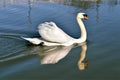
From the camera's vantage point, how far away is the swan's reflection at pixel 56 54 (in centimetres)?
1066

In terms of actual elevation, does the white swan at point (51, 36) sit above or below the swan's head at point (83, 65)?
above

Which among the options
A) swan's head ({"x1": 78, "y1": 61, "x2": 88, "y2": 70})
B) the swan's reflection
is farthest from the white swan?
swan's head ({"x1": 78, "y1": 61, "x2": 88, "y2": 70})

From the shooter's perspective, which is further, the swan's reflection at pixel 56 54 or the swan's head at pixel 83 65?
the swan's reflection at pixel 56 54

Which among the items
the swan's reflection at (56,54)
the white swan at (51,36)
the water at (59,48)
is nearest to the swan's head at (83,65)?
the swan's reflection at (56,54)

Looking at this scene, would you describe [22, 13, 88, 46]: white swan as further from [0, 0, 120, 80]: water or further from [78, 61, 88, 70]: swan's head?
[78, 61, 88, 70]: swan's head

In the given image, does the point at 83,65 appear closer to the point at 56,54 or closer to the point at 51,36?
the point at 56,54

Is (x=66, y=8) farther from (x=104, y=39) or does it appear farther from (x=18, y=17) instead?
(x=104, y=39)

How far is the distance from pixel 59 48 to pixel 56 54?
71cm

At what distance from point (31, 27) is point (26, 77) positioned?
6337mm

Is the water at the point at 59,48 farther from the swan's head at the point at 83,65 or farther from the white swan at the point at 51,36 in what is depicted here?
the white swan at the point at 51,36

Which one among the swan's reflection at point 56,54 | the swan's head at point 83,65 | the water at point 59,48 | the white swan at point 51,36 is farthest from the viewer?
the white swan at point 51,36

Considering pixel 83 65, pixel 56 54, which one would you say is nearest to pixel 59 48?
pixel 56 54

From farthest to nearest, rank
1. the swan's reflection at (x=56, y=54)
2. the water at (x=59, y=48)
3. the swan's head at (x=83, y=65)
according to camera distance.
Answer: the swan's reflection at (x=56, y=54), the swan's head at (x=83, y=65), the water at (x=59, y=48)

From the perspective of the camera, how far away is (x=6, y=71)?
9.67 metres
